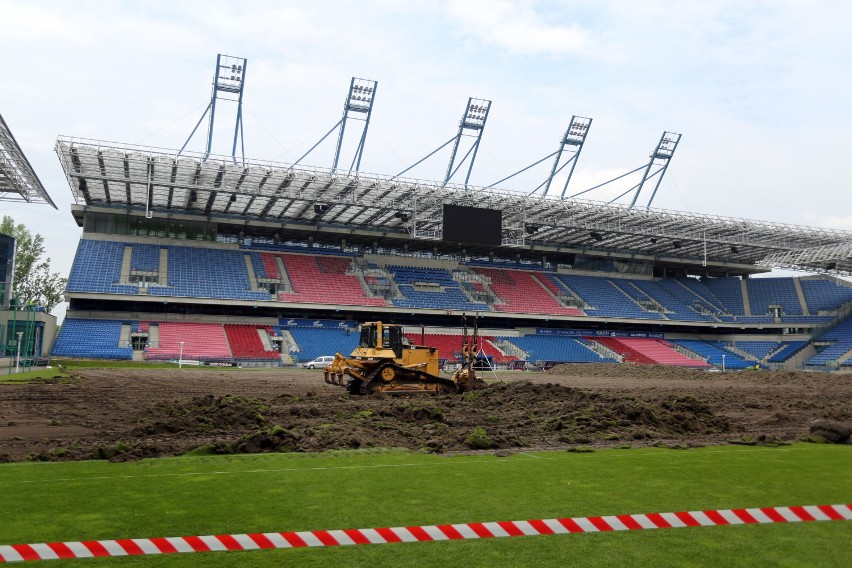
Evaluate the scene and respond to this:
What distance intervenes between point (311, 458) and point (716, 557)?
20.8ft

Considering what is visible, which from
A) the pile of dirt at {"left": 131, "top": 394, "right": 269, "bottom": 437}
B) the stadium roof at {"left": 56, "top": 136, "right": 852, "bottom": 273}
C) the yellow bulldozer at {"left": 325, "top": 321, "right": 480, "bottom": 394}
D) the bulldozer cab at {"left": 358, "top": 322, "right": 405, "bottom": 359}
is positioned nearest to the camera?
the pile of dirt at {"left": 131, "top": 394, "right": 269, "bottom": 437}

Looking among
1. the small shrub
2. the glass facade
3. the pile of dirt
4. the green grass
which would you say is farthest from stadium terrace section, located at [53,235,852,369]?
the green grass

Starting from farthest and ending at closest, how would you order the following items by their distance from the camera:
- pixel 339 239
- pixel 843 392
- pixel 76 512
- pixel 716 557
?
pixel 339 239 < pixel 843 392 < pixel 76 512 < pixel 716 557

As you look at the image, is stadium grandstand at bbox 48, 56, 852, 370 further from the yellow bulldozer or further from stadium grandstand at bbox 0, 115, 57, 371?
the yellow bulldozer

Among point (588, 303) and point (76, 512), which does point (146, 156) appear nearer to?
point (76, 512)

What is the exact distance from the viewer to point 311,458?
10.3 metres

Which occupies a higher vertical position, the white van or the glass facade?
the glass facade

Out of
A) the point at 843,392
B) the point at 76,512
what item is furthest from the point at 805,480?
the point at 843,392

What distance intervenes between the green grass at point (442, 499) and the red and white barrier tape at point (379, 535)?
246 mm

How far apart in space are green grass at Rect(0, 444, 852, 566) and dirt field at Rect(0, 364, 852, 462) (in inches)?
36.0

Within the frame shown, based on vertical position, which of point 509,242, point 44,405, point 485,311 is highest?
point 509,242

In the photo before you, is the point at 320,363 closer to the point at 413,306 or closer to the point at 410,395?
the point at 413,306

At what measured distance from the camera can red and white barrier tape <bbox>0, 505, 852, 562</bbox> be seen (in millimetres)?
4367

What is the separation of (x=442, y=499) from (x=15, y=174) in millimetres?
33393
